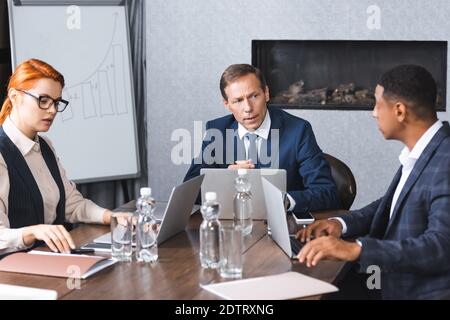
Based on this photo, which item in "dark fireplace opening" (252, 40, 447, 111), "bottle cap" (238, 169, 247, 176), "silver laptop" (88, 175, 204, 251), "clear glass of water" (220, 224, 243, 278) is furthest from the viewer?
"dark fireplace opening" (252, 40, 447, 111)

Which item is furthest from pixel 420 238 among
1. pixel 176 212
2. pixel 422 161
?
pixel 176 212

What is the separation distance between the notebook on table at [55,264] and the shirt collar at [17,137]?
596 millimetres

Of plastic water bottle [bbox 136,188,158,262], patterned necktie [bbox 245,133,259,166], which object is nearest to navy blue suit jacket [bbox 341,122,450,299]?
plastic water bottle [bbox 136,188,158,262]

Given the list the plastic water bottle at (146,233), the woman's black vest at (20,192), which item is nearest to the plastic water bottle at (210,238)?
the plastic water bottle at (146,233)

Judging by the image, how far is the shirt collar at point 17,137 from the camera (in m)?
2.65

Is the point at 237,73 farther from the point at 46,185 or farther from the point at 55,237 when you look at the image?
the point at 55,237

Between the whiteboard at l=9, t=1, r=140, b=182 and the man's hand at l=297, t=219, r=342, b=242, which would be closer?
the man's hand at l=297, t=219, r=342, b=242

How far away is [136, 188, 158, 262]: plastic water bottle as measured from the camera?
7.09 ft

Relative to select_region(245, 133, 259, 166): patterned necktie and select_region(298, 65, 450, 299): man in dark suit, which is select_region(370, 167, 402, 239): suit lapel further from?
→ select_region(245, 133, 259, 166): patterned necktie

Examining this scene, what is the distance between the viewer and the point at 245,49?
4.70 m

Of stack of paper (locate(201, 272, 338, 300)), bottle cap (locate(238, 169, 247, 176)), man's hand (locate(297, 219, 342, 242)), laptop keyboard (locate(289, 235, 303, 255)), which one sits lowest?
stack of paper (locate(201, 272, 338, 300))

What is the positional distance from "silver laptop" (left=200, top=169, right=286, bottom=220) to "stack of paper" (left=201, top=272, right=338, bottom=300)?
2.19ft

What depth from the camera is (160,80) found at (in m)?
4.81

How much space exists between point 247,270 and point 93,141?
260cm
